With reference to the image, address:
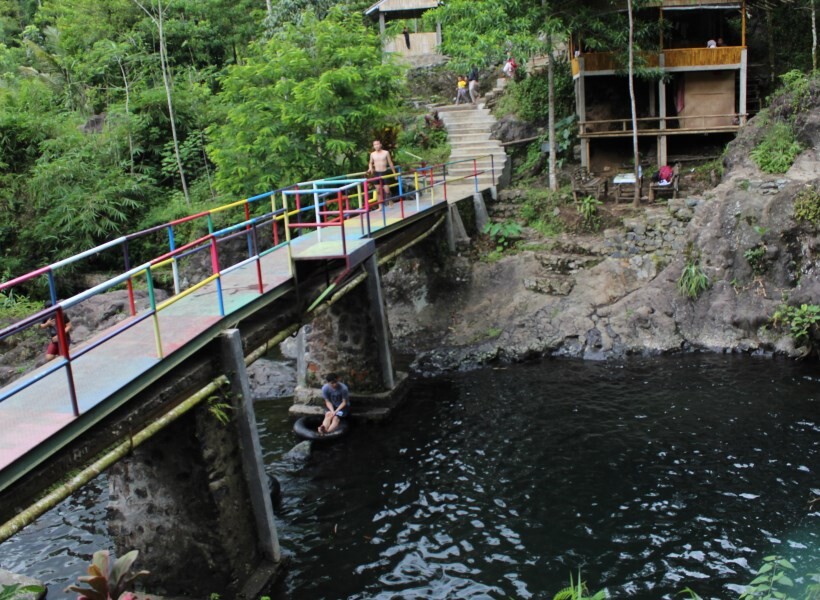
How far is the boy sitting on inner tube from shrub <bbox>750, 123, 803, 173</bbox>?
13214 millimetres

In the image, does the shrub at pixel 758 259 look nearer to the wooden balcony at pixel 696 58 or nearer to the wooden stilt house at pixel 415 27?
the wooden balcony at pixel 696 58

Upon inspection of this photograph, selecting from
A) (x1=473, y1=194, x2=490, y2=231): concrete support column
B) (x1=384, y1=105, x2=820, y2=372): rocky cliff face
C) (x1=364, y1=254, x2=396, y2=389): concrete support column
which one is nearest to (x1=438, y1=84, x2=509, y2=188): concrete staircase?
(x1=473, y1=194, x2=490, y2=231): concrete support column

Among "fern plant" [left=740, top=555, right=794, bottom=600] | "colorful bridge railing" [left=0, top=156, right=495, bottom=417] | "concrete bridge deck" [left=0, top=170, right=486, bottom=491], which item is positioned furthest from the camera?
"colorful bridge railing" [left=0, top=156, right=495, bottom=417]

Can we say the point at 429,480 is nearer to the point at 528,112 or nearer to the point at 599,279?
the point at 599,279

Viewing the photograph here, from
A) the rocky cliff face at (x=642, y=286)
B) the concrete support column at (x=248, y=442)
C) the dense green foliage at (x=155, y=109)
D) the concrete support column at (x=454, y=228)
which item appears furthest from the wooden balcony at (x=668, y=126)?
Answer: the concrete support column at (x=248, y=442)

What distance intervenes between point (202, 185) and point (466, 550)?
69.8 ft

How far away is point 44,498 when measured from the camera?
7.37m

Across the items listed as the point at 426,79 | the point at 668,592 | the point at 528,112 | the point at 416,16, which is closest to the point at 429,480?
the point at 668,592

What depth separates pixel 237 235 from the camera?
13.2 m

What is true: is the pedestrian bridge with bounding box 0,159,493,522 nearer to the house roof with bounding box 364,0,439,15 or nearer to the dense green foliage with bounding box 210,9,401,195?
the dense green foliage with bounding box 210,9,401,195

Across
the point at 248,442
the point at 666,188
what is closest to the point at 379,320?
the point at 248,442

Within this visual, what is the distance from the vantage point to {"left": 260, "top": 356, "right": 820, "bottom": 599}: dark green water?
10594 mm

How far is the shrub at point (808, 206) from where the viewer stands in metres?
18.6

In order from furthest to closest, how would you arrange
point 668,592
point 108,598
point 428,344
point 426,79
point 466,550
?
point 426,79 < point 428,344 < point 466,550 < point 668,592 < point 108,598
